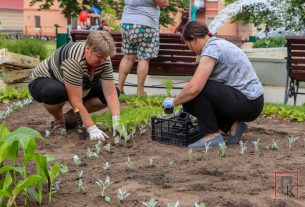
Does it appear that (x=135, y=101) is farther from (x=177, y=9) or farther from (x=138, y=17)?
(x=177, y=9)

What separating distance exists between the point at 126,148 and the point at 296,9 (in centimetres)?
1305

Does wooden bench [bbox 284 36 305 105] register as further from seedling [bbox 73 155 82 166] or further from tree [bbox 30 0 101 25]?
tree [bbox 30 0 101 25]

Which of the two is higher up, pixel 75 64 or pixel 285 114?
pixel 75 64

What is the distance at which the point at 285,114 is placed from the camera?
684 centimetres

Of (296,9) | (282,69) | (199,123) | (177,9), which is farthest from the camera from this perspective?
(177,9)

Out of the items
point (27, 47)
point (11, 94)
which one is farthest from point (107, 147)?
point (27, 47)

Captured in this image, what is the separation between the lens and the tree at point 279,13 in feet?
55.2

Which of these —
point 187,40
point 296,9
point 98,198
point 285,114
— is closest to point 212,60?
point 187,40

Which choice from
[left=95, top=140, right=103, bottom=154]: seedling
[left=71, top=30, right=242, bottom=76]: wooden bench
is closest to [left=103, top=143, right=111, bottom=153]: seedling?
[left=95, top=140, right=103, bottom=154]: seedling

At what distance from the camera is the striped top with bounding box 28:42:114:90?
5.05 metres

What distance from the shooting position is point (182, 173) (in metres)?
4.14

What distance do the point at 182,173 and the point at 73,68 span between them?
4.75 ft

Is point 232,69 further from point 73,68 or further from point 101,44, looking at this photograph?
point 73,68

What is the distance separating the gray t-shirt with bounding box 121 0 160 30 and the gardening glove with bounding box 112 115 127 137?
2480 millimetres
